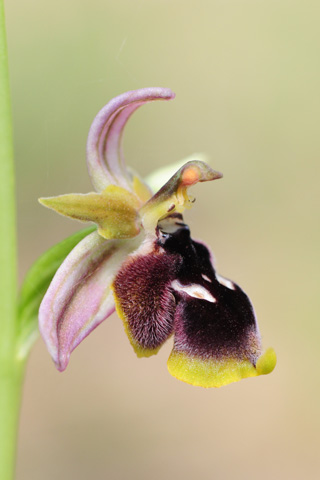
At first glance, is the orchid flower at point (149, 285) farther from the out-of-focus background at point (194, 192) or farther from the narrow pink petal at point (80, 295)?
the out-of-focus background at point (194, 192)

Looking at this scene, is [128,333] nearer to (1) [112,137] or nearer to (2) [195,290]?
(2) [195,290]

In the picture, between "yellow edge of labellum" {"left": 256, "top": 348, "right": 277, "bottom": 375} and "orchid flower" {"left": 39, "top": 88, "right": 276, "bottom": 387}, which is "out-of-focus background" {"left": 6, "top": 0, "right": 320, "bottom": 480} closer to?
"orchid flower" {"left": 39, "top": 88, "right": 276, "bottom": 387}

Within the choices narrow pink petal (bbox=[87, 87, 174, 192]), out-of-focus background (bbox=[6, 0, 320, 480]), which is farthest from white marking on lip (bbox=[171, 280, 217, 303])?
out-of-focus background (bbox=[6, 0, 320, 480])

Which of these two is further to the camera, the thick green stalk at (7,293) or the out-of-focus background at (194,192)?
the out-of-focus background at (194,192)

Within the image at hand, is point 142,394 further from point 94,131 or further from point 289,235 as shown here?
point 94,131

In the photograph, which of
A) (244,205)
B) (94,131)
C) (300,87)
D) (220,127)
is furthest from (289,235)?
(94,131)

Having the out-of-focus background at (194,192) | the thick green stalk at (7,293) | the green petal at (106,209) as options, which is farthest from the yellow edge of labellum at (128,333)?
the out-of-focus background at (194,192)

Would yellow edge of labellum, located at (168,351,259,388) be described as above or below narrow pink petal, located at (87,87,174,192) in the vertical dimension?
below
